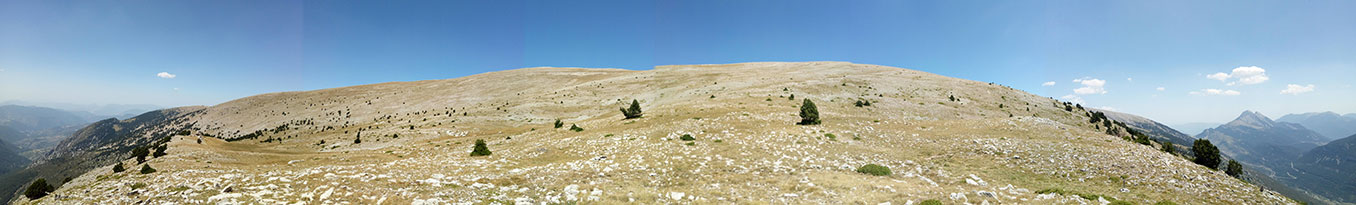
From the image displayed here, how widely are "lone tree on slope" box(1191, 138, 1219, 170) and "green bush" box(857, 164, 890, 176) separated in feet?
43.7

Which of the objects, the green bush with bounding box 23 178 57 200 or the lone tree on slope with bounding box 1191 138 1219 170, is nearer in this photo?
the green bush with bounding box 23 178 57 200

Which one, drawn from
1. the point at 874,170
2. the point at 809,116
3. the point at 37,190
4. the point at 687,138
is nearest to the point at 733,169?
the point at 874,170

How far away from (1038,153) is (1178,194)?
20.9 ft

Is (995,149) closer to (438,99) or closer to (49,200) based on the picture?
(49,200)

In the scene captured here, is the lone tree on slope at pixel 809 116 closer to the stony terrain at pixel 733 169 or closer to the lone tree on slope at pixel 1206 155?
the stony terrain at pixel 733 169

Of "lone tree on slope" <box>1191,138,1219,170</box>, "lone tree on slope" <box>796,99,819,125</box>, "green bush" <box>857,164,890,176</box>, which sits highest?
"lone tree on slope" <box>796,99,819,125</box>

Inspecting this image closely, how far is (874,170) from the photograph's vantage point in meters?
16.0

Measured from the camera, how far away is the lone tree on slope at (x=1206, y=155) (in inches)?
677

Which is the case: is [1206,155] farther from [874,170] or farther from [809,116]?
[809,116]

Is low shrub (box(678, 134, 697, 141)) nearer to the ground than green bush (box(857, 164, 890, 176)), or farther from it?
farther from it

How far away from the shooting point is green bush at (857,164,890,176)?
1584 cm

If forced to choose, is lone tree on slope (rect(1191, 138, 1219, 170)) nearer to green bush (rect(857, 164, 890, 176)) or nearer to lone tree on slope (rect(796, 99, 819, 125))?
green bush (rect(857, 164, 890, 176))

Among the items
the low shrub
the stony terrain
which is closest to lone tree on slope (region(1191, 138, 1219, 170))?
the stony terrain

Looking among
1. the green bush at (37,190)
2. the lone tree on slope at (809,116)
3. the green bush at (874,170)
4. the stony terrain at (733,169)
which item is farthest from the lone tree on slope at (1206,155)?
the green bush at (37,190)
